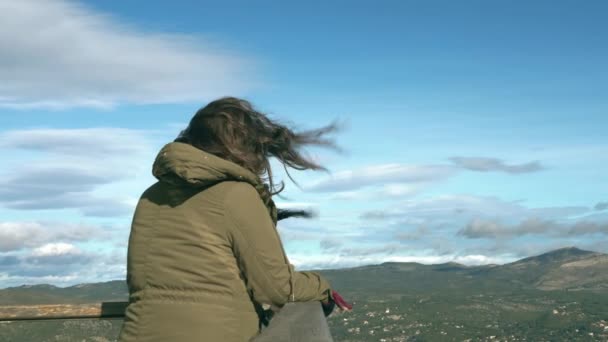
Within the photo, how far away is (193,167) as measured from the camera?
4863 mm

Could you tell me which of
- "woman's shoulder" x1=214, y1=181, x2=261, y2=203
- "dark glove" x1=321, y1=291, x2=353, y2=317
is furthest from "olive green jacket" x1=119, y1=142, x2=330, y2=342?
"dark glove" x1=321, y1=291, x2=353, y2=317

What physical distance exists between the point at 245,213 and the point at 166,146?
0.68 meters

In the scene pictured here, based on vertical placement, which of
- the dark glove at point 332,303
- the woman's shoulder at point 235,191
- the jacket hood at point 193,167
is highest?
the jacket hood at point 193,167

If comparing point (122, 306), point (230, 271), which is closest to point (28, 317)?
point (122, 306)

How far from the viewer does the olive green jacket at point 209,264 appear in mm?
4852

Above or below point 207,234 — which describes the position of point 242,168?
above

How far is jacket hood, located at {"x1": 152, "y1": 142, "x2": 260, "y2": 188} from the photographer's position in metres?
4.86

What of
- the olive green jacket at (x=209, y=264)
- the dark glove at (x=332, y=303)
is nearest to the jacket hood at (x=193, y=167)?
the olive green jacket at (x=209, y=264)

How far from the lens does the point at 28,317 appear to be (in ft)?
23.0

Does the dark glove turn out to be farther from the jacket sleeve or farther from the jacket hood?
the jacket hood

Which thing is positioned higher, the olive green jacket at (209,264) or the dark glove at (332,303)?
the olive green jacket at (209,264)

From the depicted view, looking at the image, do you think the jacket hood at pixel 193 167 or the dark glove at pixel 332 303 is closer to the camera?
the jacket hood at pixel 193 167

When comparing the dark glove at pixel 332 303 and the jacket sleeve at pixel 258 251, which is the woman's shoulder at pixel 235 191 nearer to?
the jacket sleeve at pixel 258 251

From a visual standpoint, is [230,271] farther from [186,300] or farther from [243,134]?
[243,134]
